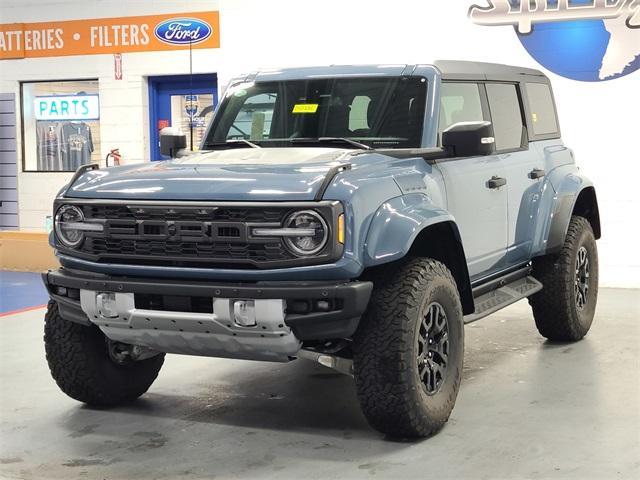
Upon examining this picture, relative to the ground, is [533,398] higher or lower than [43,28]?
lower

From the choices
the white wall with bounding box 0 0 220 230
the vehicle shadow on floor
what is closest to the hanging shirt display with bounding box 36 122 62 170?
the white wall with bounding box 0 0 220 230

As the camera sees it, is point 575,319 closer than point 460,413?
No

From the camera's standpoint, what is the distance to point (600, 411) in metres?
4.79

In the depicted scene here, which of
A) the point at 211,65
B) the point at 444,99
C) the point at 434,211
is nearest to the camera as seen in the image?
the point at 434,211

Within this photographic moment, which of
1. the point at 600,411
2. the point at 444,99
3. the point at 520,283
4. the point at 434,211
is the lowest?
the point at 600,411

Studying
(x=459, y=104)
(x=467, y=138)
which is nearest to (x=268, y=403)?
(x=467, y=138)

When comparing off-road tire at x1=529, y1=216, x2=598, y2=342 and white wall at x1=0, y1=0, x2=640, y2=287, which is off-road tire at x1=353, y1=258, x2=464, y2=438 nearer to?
off-road tire at x1=529, y1=216, x2=598, y2=342

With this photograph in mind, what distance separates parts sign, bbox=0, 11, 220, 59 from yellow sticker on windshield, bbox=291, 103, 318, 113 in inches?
231

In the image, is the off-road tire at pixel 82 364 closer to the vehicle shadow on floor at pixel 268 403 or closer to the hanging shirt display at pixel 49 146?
the vehicle shadow on floor at pixel 268 403

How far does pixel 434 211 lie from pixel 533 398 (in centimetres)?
129

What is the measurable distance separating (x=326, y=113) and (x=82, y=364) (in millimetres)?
1810

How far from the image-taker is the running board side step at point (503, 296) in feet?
17.1

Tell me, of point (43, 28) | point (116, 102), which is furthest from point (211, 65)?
point (43, 28)

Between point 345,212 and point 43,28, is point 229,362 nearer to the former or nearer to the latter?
point 345,212
